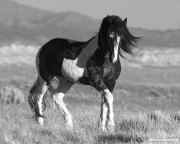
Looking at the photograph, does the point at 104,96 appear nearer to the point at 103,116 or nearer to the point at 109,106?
the point at 109,106

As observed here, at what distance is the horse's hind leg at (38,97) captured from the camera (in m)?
10.4

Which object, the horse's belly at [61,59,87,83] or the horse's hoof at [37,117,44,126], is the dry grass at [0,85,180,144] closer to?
the horse's hoof at [37,117,44,126]

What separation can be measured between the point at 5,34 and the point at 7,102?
401ft

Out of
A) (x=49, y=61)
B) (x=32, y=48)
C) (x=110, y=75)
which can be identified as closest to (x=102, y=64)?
(x=110, y=75)

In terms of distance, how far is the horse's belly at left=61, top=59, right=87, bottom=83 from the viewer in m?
9.09

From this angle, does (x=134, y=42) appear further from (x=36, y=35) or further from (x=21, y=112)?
(x=36, y=35)

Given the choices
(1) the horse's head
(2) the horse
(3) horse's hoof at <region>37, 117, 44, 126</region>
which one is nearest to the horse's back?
(2) the horse

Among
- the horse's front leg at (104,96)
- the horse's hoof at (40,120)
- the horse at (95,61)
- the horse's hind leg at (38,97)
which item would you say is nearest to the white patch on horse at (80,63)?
the horse at (95,61)

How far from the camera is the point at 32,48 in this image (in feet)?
347

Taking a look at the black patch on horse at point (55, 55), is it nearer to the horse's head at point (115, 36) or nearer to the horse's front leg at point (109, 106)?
the horse's head at point (115, 36)

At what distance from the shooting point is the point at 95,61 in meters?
8.87

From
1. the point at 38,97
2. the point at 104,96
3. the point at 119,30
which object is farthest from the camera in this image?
the point at 38,97

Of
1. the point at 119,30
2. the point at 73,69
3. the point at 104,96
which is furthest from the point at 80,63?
the point at 119,30

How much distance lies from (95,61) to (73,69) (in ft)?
1.61
